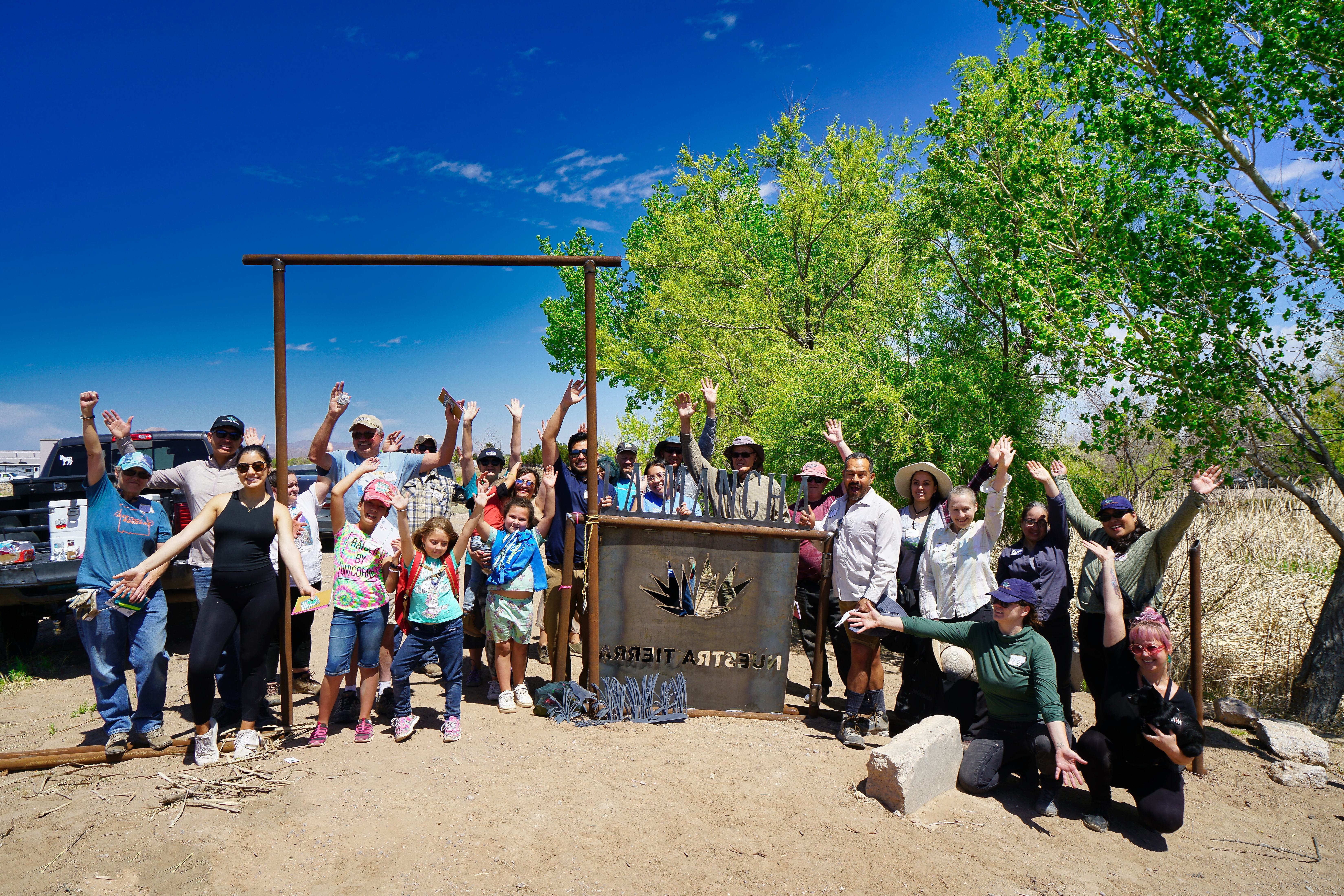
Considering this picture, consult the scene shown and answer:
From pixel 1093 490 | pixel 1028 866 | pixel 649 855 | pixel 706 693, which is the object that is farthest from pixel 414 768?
pixel 1093 490

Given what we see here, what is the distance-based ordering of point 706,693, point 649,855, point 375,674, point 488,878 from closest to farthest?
point 488,878, point 649,855, point 375,674, point 706,693

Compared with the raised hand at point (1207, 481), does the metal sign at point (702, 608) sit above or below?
below

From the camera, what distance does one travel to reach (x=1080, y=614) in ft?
16.9

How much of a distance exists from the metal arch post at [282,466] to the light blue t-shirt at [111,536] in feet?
2.28

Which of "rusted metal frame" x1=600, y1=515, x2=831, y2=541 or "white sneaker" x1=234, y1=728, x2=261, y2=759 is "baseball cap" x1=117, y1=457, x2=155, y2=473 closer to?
"white sneaker" x1=234, y1=728, x2=261, y2=759

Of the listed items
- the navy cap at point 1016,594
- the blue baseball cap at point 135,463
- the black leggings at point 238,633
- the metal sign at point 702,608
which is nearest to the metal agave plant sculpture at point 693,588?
the metal sign at point 702,608

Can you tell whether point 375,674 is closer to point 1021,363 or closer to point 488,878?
point 488,878

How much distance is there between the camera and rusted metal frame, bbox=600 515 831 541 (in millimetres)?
5324

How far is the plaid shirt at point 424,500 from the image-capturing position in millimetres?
5996

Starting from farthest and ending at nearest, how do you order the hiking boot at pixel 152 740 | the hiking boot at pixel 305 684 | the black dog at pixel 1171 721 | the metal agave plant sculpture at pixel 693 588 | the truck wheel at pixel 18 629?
the truck wheel at pixel 18 629 < the hiking boot at pixel 305 684 < the metal agave plant sculpture at pixel 693 588 < the hiking boot at pixel 152 740 < the black dog at pixel 1171 721

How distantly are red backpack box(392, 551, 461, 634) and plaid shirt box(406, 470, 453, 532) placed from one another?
2.90 feet

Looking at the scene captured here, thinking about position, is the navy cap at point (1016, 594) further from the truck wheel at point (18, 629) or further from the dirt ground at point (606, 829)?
the truck wheel at point (18, 629)

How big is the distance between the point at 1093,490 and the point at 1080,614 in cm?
520

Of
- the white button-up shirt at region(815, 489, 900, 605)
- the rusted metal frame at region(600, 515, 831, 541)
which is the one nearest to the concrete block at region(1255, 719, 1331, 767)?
the white button-up shirt at region(815, 489, 900, 605)
